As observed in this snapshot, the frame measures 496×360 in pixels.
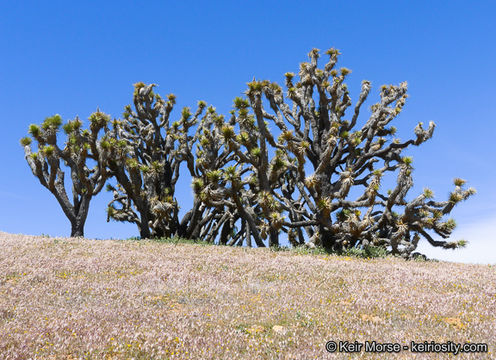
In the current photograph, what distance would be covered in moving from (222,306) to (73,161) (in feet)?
70.5

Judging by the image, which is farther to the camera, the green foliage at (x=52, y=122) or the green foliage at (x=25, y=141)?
the green foliage at (x=25, y=141)

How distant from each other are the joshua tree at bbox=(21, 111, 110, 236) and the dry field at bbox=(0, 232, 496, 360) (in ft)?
32.8

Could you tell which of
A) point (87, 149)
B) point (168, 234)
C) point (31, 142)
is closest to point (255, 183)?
point (168, 234)

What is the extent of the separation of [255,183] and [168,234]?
306 inches

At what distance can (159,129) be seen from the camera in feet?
111

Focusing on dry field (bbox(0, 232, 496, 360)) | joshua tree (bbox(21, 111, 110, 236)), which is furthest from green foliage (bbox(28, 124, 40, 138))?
dry field (bbox(0, 232, 496, 360))

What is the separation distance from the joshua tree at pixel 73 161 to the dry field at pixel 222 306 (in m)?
10.0

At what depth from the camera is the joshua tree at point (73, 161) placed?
27.6 metres

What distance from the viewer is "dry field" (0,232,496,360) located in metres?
8.14

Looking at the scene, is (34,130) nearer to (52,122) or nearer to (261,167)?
(52,122)

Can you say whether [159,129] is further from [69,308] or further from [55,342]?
[55,342]

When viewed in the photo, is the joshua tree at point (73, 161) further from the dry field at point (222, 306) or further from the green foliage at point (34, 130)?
the dry field at point (222, 306)

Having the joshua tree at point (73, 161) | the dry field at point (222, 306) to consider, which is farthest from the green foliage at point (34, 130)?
the dry field at point (222, 306)

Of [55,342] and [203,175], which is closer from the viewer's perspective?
[55,342]
